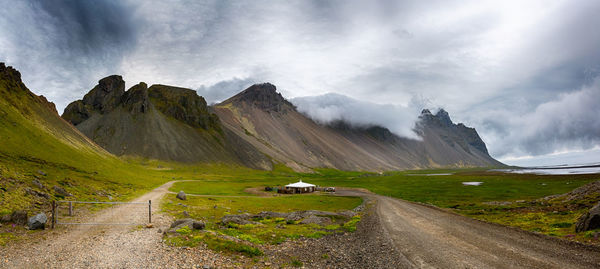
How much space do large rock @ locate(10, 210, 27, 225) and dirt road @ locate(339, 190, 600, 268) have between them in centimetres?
2774

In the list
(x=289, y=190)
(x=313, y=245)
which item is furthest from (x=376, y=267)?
(x=289, y=190)

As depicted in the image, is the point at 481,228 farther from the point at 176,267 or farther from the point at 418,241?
the point at 176,267

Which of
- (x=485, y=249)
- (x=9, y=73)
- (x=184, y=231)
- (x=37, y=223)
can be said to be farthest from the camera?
(x=9, y=73)

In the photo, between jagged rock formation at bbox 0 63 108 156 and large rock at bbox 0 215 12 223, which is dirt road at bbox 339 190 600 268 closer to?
large rock at bbox 0 215 12 223

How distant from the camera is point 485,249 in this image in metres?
21.9

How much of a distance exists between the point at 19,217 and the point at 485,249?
34436mm

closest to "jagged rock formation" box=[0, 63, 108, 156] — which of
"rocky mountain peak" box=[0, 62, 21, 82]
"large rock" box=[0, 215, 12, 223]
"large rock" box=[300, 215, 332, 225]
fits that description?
"rocky mountain peak" box=[0, 62, 21, 82]

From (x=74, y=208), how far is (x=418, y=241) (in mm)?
34936

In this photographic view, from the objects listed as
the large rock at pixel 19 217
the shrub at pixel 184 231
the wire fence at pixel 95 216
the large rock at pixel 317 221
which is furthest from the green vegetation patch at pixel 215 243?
the large rock at pixel 317 221

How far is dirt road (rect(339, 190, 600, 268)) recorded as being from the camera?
1853cm

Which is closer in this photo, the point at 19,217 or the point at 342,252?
the point at 342,252

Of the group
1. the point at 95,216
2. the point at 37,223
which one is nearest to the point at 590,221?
the point at 37,223

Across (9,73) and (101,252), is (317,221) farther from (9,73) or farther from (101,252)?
(9,73)

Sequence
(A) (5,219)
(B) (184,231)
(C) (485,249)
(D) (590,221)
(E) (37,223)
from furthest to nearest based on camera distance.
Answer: (D) (590,221), (B) (184,231), (C) (485,249), (E) (37,223), (A) (5,219)
